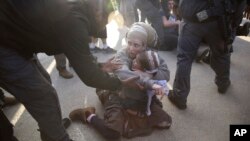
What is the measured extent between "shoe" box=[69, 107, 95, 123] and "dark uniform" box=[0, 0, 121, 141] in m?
0.68

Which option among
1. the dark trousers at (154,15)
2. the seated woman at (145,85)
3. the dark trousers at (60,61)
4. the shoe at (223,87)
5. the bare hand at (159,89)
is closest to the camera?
the bare hand at (159,89)

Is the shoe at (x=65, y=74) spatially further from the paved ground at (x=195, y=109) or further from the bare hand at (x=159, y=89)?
the bare hand at (x=159, y=89)

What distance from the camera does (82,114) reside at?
2.72m

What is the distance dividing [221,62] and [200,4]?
78cm

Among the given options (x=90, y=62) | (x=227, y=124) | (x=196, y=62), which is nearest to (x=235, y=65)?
(x=196, y=62)

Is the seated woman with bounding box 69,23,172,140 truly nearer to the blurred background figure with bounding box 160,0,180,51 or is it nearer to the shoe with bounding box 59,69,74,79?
the shoe with bounding box 59,69,74,79

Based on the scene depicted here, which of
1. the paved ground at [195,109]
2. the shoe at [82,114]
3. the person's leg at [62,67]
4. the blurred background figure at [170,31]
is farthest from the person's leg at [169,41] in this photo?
the shoe at [82,114]

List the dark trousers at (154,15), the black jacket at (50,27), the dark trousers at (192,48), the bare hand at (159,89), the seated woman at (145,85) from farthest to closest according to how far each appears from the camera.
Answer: the dark trousers at (154,15) < the dark trousers at (192,48) < the seated woman at (145,85) < the bare hand at (159,89) < the black jacket at (50,27)

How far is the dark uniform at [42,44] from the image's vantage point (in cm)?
157

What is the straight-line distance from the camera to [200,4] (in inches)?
98.8

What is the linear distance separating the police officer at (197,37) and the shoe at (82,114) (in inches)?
38.5

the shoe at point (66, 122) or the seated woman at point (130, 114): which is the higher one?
the seated woman at point (130, 114)

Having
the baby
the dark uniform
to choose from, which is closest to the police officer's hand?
the baby

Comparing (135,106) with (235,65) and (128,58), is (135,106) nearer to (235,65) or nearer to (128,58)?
(128,58)
